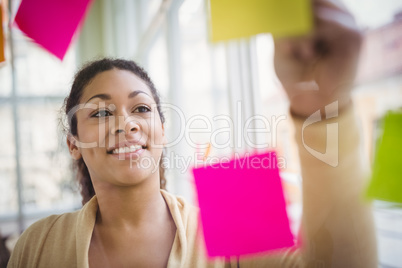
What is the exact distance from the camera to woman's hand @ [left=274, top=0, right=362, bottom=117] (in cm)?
23

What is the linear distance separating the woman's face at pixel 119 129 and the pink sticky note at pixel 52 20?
0.09 metres

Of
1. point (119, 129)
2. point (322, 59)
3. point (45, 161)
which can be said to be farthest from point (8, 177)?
point (322, 59)

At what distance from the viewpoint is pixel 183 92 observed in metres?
0.52

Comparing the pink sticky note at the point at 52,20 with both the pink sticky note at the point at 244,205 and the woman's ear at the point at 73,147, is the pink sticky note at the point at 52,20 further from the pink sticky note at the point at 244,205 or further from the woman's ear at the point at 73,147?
the pink sticky note at the point at 244,205

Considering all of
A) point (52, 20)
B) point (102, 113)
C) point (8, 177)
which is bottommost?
point (8, 177)

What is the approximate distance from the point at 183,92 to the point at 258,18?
0.28m

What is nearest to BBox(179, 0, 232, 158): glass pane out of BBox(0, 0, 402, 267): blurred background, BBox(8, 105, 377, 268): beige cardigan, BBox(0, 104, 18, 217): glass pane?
BBox(0, 0, 402, 267): blurred background

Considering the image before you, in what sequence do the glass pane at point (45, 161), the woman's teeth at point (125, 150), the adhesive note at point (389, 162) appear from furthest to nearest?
the glass pane at point (45, 161) → the woman's teeth at point (125, 150) → the adhesive note at point (389, 162)

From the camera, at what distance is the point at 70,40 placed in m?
0.43

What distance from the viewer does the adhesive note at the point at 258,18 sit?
240 mm

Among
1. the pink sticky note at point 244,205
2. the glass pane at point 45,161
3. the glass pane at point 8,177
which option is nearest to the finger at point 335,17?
the pink sticky note at point 244,205

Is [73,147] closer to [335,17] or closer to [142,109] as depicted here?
[142,109]

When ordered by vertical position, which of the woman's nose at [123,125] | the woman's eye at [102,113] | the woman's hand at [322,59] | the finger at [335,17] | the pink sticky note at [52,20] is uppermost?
the pink sticky note at [52,20]

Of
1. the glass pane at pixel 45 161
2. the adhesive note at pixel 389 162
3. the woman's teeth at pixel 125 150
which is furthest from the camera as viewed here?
the glass pane at pixel 45 161
